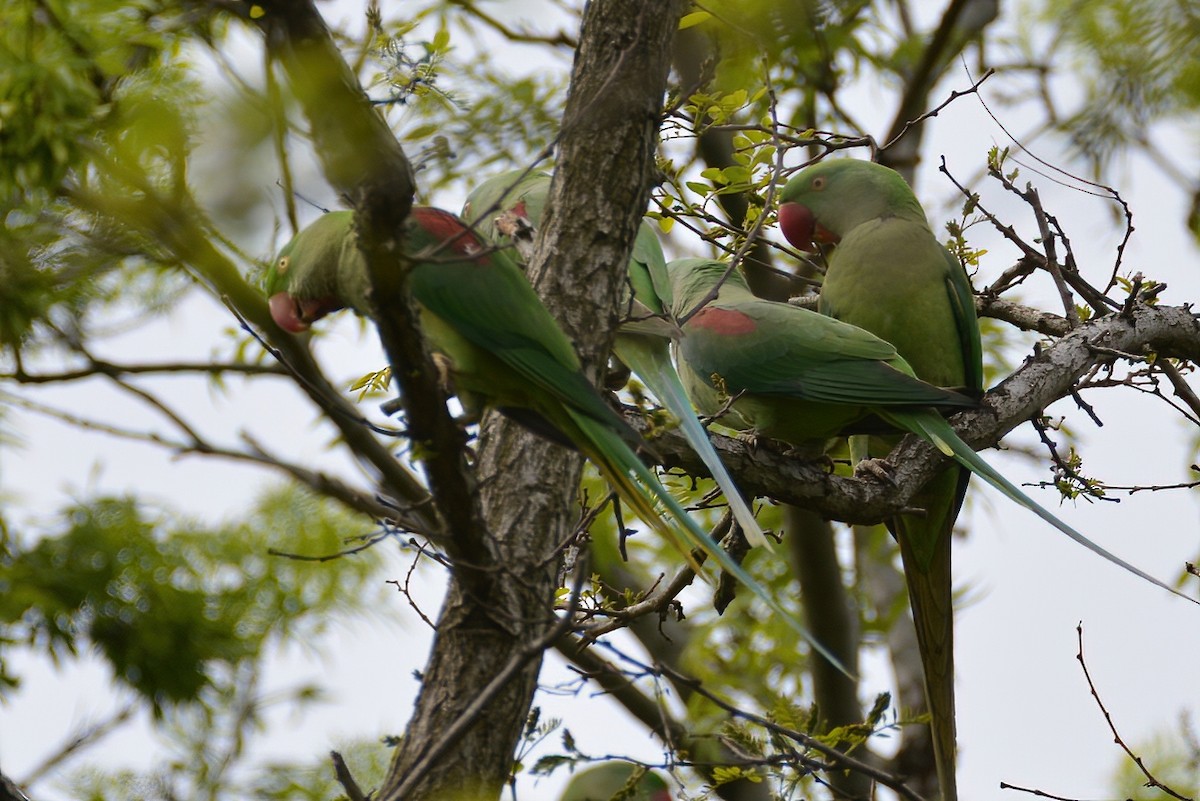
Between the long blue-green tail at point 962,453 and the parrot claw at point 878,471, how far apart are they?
0.42 feet

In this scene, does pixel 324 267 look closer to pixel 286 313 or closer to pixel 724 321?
pixel 286 313

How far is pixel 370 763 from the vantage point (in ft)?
15.4

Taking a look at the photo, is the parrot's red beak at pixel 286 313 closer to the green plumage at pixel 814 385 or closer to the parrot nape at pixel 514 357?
the parrot nape at pixel 514 357

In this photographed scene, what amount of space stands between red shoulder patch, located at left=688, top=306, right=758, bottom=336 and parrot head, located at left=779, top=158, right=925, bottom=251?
2.65ft

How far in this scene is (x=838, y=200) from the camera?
4.00 meters

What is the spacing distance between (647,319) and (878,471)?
905 millimetres

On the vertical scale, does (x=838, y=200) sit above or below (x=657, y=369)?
above

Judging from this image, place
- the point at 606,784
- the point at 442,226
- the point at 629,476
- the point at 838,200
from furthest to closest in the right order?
the point at 606,784
the point at 838,200
the point at 442,226
the point at 629,476

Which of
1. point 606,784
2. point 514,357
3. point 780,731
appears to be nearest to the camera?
point 514,357

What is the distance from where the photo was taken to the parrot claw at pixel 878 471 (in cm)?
292

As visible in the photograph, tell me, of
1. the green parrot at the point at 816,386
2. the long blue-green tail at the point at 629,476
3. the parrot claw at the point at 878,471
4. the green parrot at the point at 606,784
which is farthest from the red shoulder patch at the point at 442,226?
the green parrot at the point at 606,784

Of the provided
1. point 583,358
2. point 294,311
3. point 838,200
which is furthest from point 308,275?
point 838,200

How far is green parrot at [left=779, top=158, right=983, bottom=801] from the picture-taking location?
333 centimetres

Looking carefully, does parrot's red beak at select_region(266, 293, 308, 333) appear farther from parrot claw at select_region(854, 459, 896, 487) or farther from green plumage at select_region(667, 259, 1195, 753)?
parrot claw at select_region(854, 459, 896, 487)
